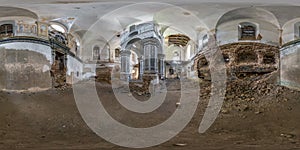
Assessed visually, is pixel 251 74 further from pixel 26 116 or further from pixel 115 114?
pixel 26 116

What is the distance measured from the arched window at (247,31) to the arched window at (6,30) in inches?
70.1

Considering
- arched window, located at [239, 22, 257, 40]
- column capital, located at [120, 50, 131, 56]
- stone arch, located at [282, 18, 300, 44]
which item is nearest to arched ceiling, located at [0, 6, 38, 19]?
column capital, located at [120, 50, 131, 56]

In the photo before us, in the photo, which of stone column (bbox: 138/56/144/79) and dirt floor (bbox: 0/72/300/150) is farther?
stone column (bbox: 138/56/144/79)

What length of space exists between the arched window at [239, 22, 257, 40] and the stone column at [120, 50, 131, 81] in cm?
89

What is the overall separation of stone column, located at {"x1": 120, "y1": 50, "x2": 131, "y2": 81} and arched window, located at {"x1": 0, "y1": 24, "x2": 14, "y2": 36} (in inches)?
34.3

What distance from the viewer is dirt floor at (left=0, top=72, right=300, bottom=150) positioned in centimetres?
204

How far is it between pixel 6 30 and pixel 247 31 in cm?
187

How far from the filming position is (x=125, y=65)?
2.28 metres

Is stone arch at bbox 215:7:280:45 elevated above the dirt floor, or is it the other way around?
stone arch at bbox 215:7:280:45

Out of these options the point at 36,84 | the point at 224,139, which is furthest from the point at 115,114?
the point at 224,139

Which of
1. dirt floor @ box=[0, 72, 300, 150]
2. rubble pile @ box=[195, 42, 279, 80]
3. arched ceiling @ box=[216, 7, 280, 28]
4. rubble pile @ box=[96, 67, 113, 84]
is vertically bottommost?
dirt floor @ box=[0, 72, 300, 150]

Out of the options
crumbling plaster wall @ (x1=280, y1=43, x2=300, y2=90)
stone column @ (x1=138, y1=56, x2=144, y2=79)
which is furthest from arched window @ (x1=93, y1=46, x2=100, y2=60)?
crumbling plaster wall @ (x1=280, y1=43, x2=300, y2=90)

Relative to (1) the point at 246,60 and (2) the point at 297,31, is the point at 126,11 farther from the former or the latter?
(2) the point at 297,31

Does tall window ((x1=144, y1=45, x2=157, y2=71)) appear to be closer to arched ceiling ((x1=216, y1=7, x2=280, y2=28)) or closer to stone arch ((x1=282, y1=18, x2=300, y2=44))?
arched ceiling ((x1=216, y1=7, x2=280, y2=28))
